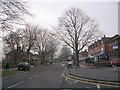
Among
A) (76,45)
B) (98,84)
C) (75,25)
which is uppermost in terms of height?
(75,25)

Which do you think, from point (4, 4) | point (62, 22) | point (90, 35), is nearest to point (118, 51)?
point (90, 35)

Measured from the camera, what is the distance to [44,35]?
92.8m

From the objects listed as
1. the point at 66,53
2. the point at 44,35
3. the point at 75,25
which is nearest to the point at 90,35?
the point at 75,25

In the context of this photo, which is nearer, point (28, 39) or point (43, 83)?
point (43, 83)

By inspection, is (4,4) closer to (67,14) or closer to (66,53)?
(67,14)

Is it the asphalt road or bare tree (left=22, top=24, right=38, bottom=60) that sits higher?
bare tree (left=22, top=24, right=38, bottom=60)

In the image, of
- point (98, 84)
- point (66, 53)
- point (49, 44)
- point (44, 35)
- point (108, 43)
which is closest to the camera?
point (98, 84)

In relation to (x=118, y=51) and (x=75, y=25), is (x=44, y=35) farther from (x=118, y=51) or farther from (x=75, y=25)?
(x=118, y=51)

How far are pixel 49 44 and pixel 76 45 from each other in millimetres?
40585

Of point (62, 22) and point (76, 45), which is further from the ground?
point (62, 22)

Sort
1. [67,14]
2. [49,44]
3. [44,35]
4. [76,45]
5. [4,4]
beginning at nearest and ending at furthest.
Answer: [4,4]
[76,45]
[67,14]
[44,35]
[49,44]

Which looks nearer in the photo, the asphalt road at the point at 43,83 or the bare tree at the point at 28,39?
the asphalt road at the point at 43,83

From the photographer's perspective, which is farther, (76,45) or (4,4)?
(76,45)

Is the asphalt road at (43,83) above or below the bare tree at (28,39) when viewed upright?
below
